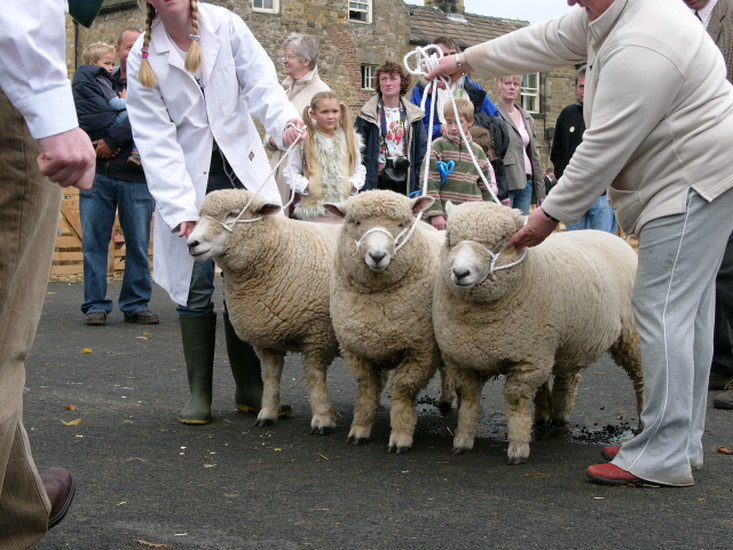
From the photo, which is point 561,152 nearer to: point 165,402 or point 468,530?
point 165,402

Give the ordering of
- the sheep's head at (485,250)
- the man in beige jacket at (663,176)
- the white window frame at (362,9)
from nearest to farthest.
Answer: the man in beige jacket at (663,176), the sheep's head at (485,250), the white window frame at (362,9)

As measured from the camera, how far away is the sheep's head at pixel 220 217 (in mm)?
4691

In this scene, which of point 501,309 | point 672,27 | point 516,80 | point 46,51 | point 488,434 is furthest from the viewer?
point 516,80

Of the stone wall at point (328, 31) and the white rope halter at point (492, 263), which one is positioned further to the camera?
the stone wall at point (328, 31)

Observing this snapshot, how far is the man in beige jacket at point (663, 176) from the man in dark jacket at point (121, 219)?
5920 millimetres

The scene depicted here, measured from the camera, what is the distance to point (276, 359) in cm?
509

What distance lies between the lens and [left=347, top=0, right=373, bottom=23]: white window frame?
30609 millimetres

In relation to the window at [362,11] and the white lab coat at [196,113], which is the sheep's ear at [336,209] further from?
the window at [362,11]

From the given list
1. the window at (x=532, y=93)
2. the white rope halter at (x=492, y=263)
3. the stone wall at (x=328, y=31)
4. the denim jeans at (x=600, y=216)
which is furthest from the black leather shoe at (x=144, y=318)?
the window at (x=532, y=93)

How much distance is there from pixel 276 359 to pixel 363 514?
1.75 metres

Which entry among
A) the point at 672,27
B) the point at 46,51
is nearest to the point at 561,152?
the point at 672,27

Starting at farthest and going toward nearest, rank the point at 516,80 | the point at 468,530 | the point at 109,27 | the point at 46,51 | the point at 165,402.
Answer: the point at 109,27
the point at 516,80
the point at 165,402
the point at 468,530
the point at 46,51

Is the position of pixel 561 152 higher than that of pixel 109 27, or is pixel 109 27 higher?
pixel 109 27

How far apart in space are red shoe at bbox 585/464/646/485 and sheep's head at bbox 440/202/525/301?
85 centimetres
